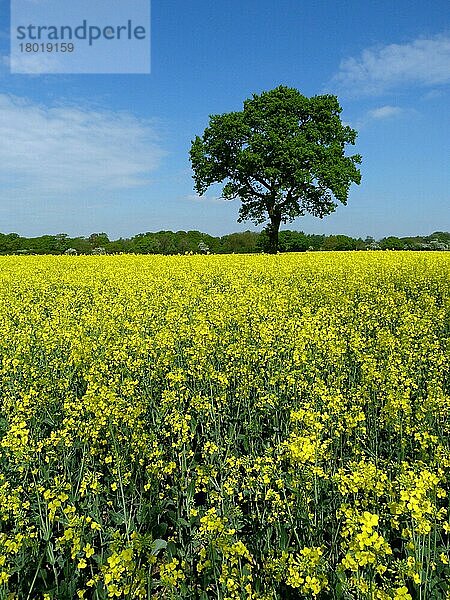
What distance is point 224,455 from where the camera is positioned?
487 centimetres

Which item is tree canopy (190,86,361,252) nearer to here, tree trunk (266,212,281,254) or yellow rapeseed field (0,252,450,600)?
tree trunk (266,212,281,254)

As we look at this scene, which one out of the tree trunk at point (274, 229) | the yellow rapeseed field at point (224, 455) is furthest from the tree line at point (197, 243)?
the yellow rapeseed field at point (224, 455)

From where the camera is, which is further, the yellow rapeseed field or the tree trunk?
the tree trunk

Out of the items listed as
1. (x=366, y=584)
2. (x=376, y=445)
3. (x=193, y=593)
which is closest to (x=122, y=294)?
(x=376, y=445)

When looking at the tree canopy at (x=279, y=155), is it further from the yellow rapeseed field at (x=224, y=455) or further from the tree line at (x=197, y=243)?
the yellow rapeseed field at (x=224, y=455)

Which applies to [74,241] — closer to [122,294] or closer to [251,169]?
[251,169]

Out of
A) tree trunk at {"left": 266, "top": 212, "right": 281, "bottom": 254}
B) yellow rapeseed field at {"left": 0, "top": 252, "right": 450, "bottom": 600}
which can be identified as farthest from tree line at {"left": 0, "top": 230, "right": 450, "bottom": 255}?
yellow rapeseed field at {"left": 0, "top": 252, "right": 450, "bottom": 600}

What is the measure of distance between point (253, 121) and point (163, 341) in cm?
3135

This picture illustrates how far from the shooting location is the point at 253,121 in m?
35.0

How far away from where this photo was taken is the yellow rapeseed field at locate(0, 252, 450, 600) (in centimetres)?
264

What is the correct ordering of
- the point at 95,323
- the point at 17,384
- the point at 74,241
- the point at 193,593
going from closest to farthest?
the point at 193,593 < the point at 17,384 < the point at 95,323 < the point at 74,241

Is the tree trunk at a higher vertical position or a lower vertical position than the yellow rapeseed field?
higher

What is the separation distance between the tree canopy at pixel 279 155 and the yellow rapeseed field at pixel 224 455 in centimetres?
2358

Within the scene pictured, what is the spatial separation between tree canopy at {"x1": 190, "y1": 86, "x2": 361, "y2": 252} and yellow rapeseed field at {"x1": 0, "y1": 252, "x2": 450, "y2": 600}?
23.6 m
